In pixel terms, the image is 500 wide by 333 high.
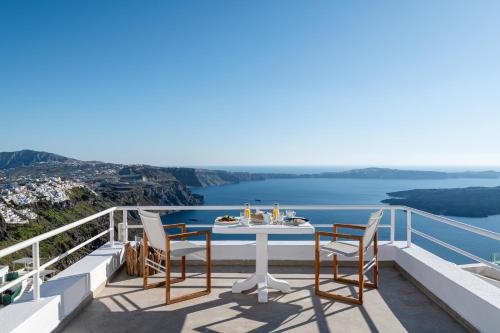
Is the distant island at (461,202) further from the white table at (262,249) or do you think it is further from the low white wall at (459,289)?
the white table at (262,249)

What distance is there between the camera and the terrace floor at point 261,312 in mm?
2867

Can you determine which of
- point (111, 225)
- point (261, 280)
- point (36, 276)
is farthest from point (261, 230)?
point (111, 225)

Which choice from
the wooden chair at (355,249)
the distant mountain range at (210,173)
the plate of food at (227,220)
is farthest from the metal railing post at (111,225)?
the distant mountain range at (210,173)

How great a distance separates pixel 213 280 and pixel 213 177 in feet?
286

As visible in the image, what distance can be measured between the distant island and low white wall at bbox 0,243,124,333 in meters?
46.9

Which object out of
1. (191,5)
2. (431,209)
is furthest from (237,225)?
(431,209)

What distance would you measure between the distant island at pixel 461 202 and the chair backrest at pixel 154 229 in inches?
1845

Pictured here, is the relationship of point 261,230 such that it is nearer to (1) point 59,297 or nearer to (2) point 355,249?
(2) point 355,249

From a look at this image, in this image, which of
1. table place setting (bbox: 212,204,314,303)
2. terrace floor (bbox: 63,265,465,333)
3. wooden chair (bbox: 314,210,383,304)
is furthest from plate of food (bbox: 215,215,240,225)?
wooden chair (bbox: 314,210,383,304)

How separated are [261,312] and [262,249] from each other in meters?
0.74

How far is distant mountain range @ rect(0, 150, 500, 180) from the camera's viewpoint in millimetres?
67069

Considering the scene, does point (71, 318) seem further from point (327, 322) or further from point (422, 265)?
point (422, 265)

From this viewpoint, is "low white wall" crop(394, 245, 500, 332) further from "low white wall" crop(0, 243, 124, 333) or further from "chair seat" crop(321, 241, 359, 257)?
"low white wall" crop(0, 243, 124, 333)

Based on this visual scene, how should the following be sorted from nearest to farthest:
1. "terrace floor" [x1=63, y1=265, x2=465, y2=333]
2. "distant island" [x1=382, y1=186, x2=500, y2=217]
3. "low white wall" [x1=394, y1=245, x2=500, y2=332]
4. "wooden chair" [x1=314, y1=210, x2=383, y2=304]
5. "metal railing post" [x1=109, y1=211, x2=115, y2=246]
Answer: "low white wall" [x1=394, y1=245, x2=500, y2=332], "terrace floor" [x1=63, y1=265, x2=465, y2=333], "wooden chair" [x1=314, y1=210, x2=383, y2=304], "metal railing post" [x1=109, y1=211, x2=115, y2=246], "distant island" [x1=382, y1=186, x2=500, y2=217]
